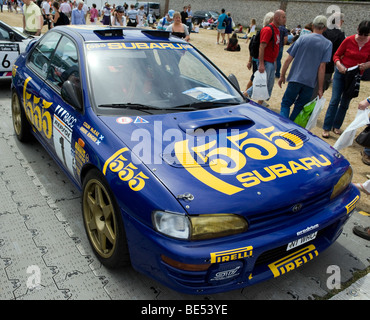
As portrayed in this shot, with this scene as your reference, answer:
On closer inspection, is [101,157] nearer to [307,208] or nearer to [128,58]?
[128,58]

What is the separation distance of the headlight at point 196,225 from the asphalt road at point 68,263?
66 centimetres

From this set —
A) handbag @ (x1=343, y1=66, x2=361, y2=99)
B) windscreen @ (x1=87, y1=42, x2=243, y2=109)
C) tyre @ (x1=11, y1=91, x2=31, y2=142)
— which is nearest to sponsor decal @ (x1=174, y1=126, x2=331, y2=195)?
windscreen @ (x1=87, y1=42, x2=243, y2=109)

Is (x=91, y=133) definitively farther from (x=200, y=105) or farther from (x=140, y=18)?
(x=140, y=18)

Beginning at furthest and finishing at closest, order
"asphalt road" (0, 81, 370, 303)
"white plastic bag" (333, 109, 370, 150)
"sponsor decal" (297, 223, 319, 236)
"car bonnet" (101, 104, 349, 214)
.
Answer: "white plastic bag" (333, 109, 370, 150) → "asphalt road" (0, 81, 370, 303) → "sponsor decal" (297, 223, 319, 236) → "car bonnet" (101, 104, 349, 214)

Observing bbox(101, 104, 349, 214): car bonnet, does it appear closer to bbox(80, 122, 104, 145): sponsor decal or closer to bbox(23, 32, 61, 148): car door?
bbox(80, 122, 104, 145): sponsor decal

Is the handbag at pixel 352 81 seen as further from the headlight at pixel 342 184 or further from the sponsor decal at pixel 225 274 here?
the sponsor decal at pixel 225 274

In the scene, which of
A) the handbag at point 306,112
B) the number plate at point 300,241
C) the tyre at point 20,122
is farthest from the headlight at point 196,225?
the handbag at point 306,112

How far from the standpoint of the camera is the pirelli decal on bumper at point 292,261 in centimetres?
213

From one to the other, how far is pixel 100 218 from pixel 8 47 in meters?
5.14

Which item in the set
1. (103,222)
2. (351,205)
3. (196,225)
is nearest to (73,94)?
(103,222)

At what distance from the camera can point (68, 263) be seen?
2496 millimetres

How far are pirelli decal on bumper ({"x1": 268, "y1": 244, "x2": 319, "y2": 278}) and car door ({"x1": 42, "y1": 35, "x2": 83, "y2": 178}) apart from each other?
1.71m

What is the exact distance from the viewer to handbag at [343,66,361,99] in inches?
195
